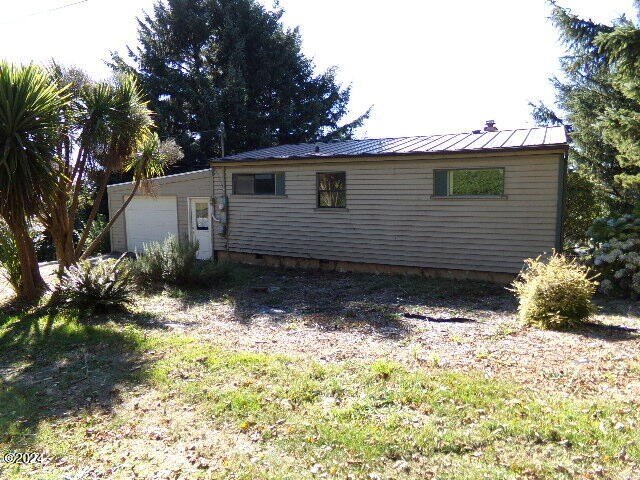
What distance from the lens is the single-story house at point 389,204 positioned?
33.3 ft

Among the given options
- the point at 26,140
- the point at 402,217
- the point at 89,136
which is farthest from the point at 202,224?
the point at 26,140

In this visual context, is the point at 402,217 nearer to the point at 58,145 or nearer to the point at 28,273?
the point at 58,145

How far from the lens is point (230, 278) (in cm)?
1173

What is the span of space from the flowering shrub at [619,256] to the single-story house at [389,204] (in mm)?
886

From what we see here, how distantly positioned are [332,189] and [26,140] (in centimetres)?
694

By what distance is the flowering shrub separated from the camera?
9023 millimetres

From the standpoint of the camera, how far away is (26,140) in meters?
7.70

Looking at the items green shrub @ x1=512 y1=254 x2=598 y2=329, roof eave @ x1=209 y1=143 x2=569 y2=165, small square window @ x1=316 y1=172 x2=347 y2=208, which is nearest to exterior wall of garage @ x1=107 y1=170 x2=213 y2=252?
roof eave @ x1=209 y1=143 x2=569 y2=165

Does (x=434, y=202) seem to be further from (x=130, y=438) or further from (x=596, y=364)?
(x=130, y=438)

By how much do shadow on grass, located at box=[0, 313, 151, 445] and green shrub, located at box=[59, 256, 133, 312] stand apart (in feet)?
1.33

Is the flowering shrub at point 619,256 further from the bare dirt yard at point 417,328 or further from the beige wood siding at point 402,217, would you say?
the beige wood siding at point 402,217

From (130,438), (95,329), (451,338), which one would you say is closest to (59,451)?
(130,438)

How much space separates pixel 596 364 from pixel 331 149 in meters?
9.50

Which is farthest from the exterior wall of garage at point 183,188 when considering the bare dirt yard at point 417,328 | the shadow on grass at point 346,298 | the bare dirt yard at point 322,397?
the bare dirt yard at point 322,397
